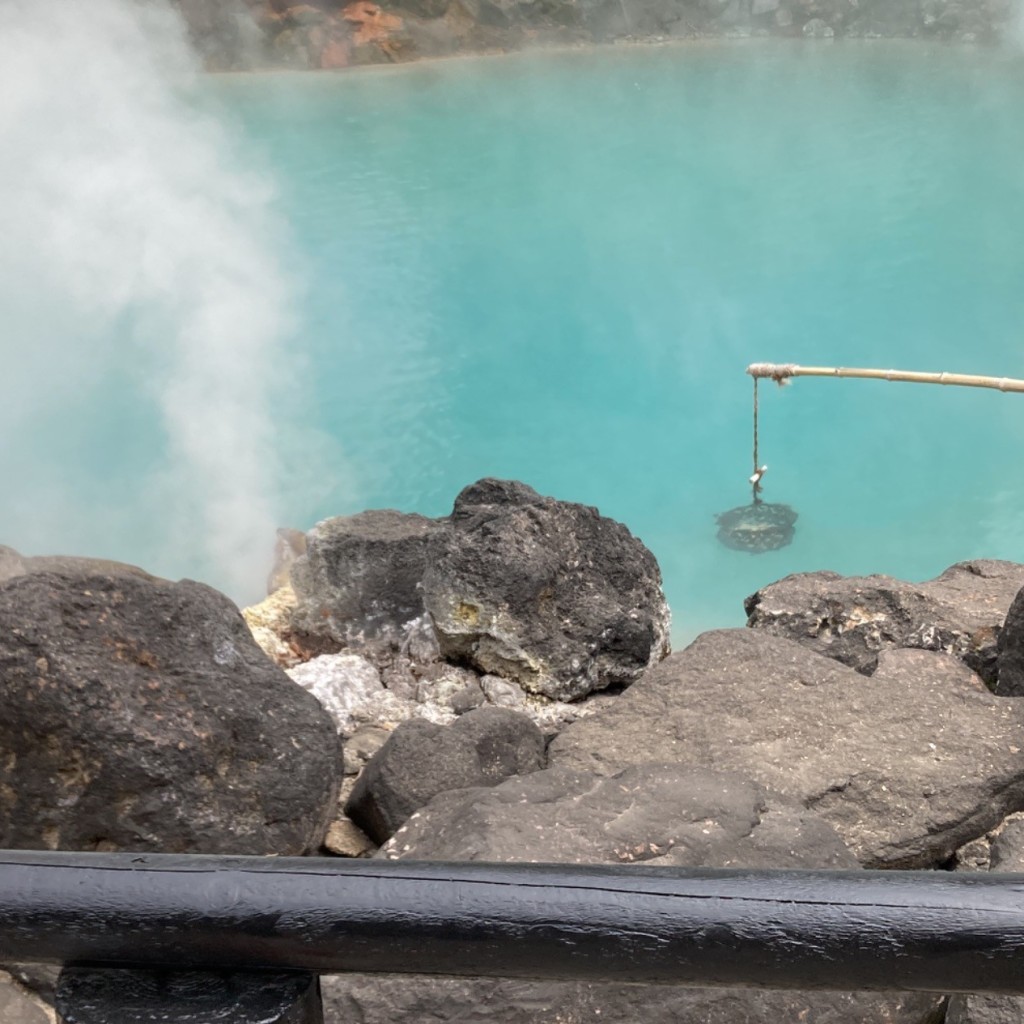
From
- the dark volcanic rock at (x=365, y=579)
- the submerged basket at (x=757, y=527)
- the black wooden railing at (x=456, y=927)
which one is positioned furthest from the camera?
the submerged basket at (x=757, y=527)

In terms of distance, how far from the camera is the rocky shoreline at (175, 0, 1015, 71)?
14.3 m

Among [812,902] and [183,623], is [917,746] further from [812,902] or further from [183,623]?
[812,902]

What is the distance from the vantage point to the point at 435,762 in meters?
2.30

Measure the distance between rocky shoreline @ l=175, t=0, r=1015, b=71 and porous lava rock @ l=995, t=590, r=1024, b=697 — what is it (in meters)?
13.1

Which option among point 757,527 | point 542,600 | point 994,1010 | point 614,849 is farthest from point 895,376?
point 994,1010

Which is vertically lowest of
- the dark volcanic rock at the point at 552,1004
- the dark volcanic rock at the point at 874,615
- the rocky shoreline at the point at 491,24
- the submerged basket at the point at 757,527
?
the submerged basket at the point at 757,527

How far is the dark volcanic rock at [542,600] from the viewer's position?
10.4ft

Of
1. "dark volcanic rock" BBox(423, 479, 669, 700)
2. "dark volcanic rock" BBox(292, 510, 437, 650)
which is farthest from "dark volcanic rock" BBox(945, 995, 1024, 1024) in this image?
"dark volcanic rock" BBox(292, 510, 437, 650)

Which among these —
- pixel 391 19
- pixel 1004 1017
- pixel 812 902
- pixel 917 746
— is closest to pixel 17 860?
pixel 812 902

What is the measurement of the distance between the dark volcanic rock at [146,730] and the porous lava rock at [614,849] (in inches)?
12.4

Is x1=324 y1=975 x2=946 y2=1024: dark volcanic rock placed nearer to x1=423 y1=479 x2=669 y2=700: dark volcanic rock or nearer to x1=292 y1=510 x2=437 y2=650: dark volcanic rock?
x1=423 y1=479 x2=669 y2=700: dark volcanic rock

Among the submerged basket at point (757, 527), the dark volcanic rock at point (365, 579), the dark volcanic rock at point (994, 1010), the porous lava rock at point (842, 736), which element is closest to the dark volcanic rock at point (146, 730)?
the porous lava rock at point (842, 736)

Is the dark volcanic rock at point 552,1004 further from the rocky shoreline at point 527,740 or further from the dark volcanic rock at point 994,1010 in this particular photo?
the dark volcanic rock at point 994,1010

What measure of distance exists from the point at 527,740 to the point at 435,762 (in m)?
0.25
